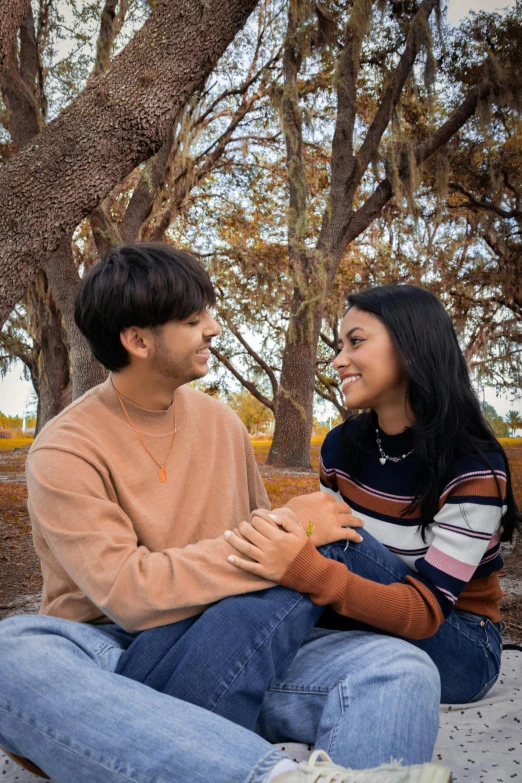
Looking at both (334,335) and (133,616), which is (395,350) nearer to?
(133,616)

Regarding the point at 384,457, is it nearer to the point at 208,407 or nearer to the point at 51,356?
the point at 208,407

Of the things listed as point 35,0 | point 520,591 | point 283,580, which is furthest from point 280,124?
point 283,580

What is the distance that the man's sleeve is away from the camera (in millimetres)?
1559

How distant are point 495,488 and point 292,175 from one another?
825 centimetres

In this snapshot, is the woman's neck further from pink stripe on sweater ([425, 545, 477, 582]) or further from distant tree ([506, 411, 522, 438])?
distant tree ([506, 411, 522, 438])

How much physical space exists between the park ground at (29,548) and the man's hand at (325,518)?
6.43ft

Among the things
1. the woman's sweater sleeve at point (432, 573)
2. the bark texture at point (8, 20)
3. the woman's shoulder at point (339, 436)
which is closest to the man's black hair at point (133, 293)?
the woman's shoulder at point (339, 436)

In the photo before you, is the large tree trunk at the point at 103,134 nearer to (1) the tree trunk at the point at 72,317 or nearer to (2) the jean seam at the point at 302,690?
(2) the jean seam at the point at 302,690

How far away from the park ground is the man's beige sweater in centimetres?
199

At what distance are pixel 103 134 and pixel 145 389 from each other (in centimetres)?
237

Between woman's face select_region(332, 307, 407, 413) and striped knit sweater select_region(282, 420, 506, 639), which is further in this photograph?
woman's face select_region(332, 307, 407, 413)

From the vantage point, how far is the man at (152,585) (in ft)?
4.36

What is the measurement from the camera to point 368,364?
6.63ft

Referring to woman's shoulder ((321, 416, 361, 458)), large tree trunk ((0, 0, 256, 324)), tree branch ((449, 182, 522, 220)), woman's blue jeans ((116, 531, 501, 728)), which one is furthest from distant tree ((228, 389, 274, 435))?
woman's blue jeans ((116, 531, 501, 728))
